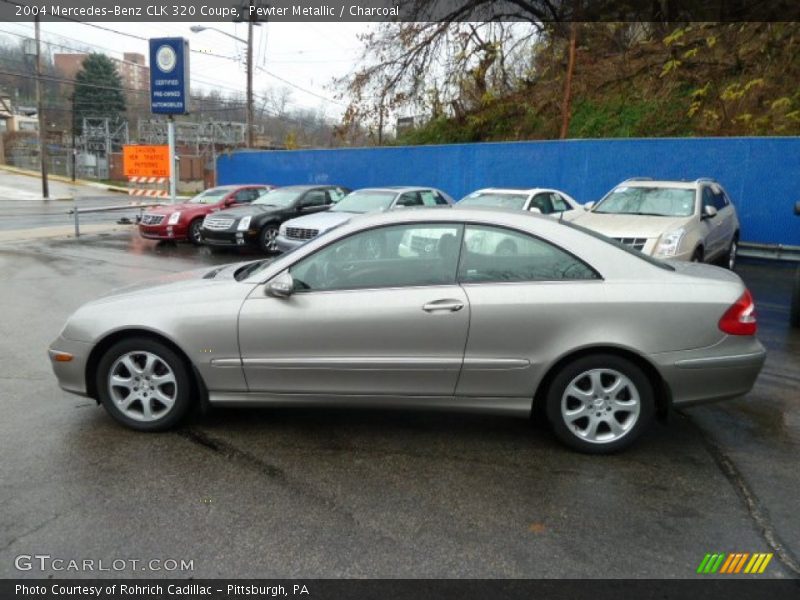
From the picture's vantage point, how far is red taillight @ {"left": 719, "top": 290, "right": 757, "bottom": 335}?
3.87 meters

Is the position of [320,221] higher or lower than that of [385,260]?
lower

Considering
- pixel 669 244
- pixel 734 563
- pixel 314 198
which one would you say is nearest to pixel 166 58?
pixel 314 198

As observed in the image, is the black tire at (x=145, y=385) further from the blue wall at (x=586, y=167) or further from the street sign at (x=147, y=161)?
the street sign at (x=147, y=161)

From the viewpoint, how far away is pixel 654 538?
308 centimetres

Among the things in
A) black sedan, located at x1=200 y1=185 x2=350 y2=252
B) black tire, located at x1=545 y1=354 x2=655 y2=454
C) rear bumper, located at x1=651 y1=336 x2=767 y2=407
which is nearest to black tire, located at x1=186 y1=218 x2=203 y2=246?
black sedan, located at x1=200 y1=185 x2=350 y2=252

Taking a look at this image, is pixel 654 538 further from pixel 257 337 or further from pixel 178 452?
pixel 178 452

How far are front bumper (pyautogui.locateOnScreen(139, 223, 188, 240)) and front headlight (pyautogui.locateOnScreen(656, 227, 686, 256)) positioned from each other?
420 inches

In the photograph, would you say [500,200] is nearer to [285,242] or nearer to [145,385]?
[285,242]

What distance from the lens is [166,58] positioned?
Result: 19312mm

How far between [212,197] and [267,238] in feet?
12.1

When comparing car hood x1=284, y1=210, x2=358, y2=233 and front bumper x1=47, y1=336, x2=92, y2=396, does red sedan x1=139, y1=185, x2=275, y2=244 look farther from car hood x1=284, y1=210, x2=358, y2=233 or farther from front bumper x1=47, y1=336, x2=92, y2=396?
front bumper x1=47, y1=336, x2=92, y2=396

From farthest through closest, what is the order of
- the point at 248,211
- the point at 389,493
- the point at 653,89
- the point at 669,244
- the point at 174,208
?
the point at 653,89 < the point at 174,208 < the point at 248,211 < the point at 669,244 < the point at 389,493
